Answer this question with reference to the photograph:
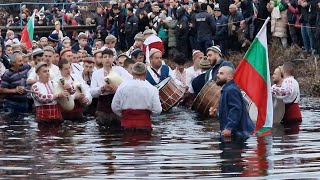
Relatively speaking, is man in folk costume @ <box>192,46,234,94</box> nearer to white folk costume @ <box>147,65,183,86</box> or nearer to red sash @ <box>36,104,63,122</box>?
white folk costume @ <box>147,65,183,86</box>

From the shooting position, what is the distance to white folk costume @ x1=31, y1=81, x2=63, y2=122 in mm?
22062

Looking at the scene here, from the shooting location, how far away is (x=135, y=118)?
805 inches

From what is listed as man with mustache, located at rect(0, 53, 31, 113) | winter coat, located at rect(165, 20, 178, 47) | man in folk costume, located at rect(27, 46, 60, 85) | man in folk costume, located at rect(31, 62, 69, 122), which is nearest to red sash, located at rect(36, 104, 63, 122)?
man in folk costume, located at rect(31, 62, 69, 122)

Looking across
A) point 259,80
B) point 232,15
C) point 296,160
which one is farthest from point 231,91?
point 232,15

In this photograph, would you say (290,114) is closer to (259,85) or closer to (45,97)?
(45,97)

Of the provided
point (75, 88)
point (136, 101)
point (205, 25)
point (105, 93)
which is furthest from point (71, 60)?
point (205, 25)

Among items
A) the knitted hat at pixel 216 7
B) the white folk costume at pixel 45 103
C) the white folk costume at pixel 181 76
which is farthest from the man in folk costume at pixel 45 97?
the knitted hat at pixel 216 7

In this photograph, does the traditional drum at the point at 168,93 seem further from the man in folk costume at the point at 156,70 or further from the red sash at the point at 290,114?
the red sash at the point at 290,114

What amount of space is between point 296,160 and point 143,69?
4.18 meters

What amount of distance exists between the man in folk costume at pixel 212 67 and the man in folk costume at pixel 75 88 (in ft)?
7.94

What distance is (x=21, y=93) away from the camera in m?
24.6

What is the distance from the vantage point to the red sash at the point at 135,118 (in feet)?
66.7

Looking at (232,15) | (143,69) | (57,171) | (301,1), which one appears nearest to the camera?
(57,171)

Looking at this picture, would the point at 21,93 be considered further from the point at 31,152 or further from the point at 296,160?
the point at 296,160
